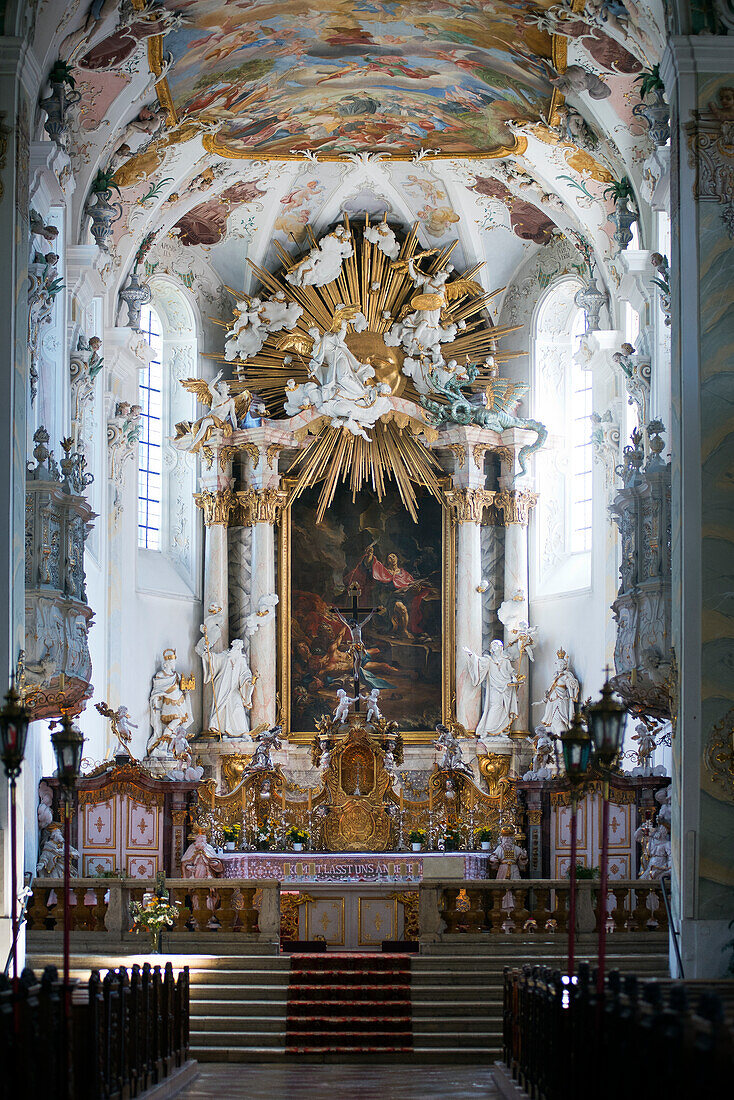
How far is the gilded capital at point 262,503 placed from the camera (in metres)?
27.9

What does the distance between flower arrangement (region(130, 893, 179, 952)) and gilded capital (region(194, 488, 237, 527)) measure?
1052 centimetres

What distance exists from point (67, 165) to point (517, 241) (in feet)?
31.4

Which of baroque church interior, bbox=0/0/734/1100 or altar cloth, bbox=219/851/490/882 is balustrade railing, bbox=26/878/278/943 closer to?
baroque church interior, bbox=0/0/734/1100

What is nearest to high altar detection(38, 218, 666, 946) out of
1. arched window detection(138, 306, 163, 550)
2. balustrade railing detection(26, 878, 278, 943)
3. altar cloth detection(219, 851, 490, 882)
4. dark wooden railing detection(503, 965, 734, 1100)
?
arched window detection(138, 306, 163, 550)

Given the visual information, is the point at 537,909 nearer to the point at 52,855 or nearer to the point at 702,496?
the point at 702,496

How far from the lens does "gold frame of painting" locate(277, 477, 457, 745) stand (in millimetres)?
27438

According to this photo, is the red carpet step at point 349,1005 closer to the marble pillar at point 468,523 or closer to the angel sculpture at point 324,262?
the marble pillar at point 468,523

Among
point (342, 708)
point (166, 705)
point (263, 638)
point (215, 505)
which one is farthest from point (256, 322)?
point (342, 708)

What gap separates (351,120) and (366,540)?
23.9 ft

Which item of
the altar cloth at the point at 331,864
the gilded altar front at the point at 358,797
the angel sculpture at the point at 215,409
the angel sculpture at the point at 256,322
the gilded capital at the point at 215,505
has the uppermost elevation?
the angel sculpture at the point at 256,322

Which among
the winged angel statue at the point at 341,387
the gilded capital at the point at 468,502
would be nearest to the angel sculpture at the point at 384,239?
the winged angel statue at the point at 341,387

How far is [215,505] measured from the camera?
91.3 feet

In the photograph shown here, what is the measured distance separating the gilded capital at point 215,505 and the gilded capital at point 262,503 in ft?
0.95

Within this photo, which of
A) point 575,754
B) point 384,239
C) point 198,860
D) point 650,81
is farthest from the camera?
point 384,239
